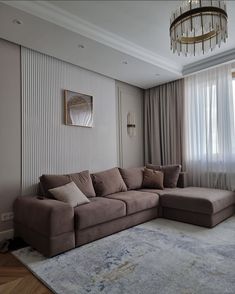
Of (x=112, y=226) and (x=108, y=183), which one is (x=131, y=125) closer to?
(x=108, y=183)

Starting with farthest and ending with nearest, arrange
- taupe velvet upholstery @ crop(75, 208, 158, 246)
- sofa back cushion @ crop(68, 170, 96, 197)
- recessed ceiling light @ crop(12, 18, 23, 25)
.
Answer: sofa back cushion @ crop(68, 170, 96, 197) < taupe velvet upholstery @ crop(75, 208, 158, 246) < recessed ceiling light @ crop(12, 18, 23, 25)

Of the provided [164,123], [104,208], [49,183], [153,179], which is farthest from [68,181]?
[164,123]

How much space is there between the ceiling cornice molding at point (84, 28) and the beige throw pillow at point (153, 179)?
6.54 feet

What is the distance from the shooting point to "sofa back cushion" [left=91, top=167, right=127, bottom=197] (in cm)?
367

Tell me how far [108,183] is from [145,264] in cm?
170

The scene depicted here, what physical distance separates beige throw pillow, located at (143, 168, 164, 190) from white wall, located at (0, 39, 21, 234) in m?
2.28

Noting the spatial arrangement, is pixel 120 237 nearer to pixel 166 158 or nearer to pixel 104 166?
pixel 104 166

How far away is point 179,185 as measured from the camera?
439 cm

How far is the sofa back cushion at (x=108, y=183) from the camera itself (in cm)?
367

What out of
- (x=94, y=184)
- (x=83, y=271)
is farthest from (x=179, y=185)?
(x=83, y=271)

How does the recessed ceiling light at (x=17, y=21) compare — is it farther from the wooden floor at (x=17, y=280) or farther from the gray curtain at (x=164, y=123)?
the gray curtain at (x=164, y=123)

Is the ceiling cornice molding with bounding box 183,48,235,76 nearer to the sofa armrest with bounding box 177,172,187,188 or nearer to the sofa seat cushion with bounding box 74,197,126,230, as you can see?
the sofa armrest with bounding box 177,172,187,188

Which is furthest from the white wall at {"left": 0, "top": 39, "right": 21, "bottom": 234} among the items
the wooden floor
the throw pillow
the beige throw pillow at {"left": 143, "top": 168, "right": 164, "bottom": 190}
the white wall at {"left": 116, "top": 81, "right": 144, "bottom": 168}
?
the beige throw pillow at {"left": 143, "top": 168, "right": 164, "bottom": 190}

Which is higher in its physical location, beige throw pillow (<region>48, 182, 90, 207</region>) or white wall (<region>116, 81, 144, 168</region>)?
white wall (<region>116, 81, 144, 168</region>)
